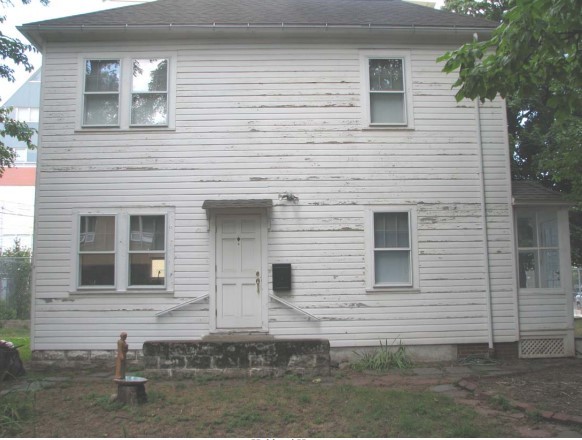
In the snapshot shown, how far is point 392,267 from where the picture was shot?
971 cm

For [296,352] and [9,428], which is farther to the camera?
[296,352]

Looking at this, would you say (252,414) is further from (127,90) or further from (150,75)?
(150,75)

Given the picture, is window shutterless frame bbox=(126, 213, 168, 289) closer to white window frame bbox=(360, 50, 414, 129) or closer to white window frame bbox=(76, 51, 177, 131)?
white window frame bbox=(76, 51, 177, 131)

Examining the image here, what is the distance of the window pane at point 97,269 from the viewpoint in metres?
9.57

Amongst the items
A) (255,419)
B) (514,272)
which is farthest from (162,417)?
(514,272)

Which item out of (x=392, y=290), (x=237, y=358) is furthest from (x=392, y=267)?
(x=237, y=358)

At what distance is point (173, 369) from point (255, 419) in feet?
8.38

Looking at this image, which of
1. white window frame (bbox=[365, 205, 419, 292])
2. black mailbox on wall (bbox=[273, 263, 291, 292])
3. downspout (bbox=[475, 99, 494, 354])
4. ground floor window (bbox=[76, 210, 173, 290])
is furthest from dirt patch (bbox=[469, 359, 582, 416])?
ground floor window (bbox=[76, 210, 173, 290])

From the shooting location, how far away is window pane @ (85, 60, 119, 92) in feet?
32.7

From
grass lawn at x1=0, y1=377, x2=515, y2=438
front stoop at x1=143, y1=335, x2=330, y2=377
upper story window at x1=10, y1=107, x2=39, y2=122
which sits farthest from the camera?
upper story window at x1=10, y1=107, x2=39, y2=122

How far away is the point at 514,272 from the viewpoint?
9.70 meters

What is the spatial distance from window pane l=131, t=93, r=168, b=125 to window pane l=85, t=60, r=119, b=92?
0.52m

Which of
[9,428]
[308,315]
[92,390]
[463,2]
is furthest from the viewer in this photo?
[463,2]

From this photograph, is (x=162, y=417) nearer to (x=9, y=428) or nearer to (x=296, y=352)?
(x=9, y=428)
